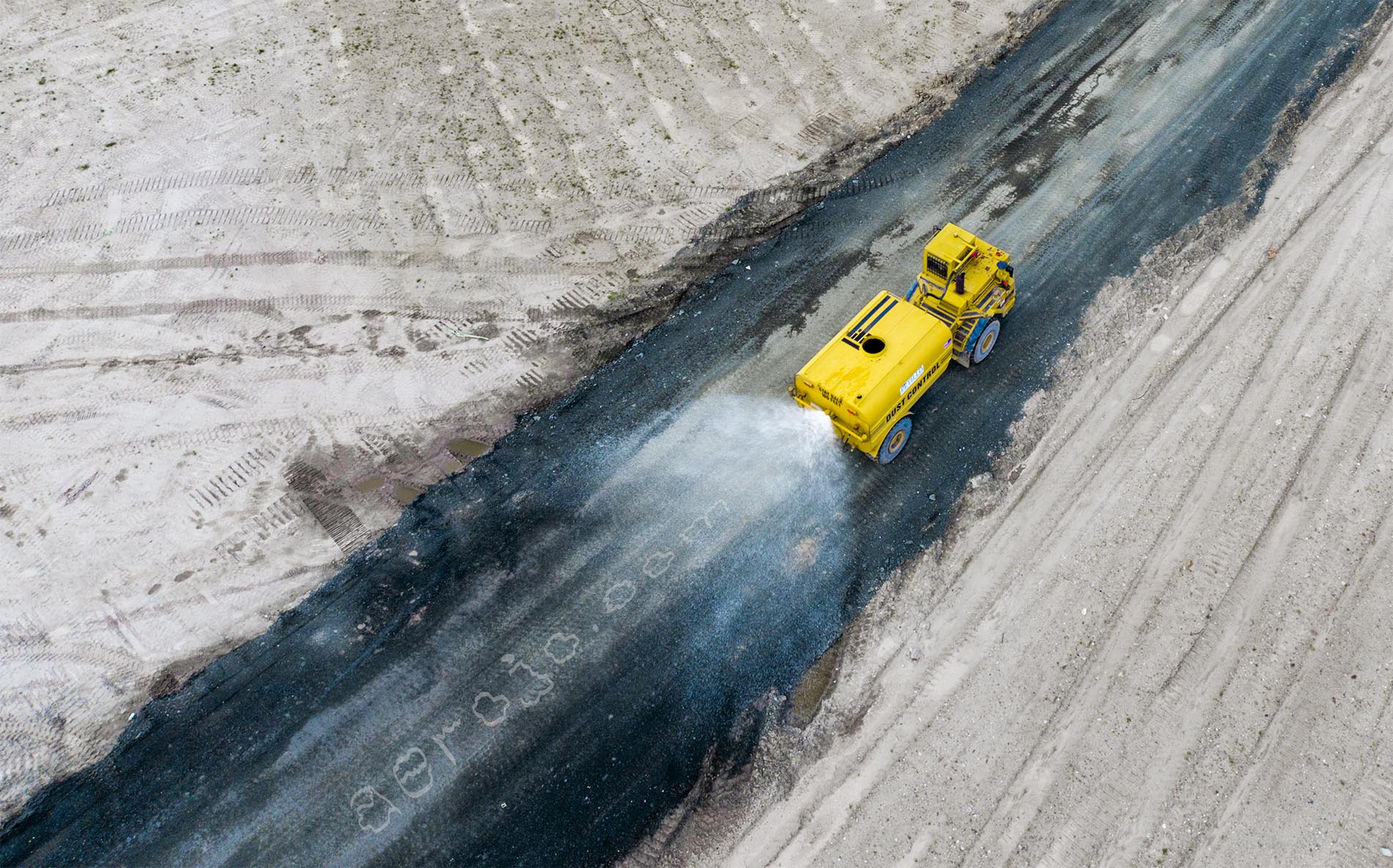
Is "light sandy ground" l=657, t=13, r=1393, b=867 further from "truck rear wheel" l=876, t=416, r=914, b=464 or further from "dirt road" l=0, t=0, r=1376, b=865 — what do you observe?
"truck rear wheel" l=876, t=416, r=914, b=464

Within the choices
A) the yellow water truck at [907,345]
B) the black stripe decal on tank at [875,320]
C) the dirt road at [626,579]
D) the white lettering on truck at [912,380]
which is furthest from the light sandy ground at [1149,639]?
the black stripe decal on tank at [875,320]

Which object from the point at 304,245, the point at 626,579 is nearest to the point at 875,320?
the point at 626,579

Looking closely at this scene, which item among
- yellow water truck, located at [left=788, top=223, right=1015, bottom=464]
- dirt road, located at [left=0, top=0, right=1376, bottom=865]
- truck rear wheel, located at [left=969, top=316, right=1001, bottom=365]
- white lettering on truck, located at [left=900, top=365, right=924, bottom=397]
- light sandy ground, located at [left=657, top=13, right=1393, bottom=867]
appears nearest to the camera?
light sandy ground, located at [left=657, top=13, right=1393, bottom=867]

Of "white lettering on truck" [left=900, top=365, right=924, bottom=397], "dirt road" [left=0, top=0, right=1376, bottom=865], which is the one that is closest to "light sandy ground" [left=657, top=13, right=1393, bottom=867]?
"dirt road" [left=0, top=0, right=1376, bottom=865]

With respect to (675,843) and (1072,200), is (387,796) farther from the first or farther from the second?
(1072,200)

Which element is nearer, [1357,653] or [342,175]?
[1357,653]

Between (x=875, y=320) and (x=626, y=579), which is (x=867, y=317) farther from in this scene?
(x=626, y=579)

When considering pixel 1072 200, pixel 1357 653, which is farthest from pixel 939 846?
pixel 1072 200
